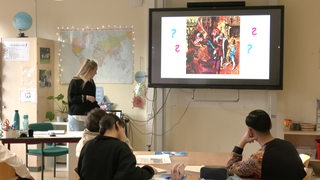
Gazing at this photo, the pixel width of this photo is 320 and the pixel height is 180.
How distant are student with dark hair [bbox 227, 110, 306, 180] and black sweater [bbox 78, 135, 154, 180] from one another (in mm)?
713

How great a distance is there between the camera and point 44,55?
20.6 feet

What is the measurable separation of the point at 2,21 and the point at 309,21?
180 inches

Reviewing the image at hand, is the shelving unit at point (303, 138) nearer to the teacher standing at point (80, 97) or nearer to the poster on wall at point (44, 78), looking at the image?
the teacher standing at point (80, 97)

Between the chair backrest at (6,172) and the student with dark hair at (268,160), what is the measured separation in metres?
1.76

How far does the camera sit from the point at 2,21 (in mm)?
6625

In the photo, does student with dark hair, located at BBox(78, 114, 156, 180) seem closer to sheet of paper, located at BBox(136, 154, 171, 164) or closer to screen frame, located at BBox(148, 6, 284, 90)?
sheet of paper, located at BBox(136, 154, 171, 164)

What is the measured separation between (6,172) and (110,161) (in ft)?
4.17

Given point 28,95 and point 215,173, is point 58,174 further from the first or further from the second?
point 215,173

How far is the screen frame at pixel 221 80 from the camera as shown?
5523 millimetres

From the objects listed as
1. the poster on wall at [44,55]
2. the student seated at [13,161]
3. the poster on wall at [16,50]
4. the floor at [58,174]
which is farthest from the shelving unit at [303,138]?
the poster on wall at [16,50]

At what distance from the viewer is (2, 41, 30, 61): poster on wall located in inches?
242

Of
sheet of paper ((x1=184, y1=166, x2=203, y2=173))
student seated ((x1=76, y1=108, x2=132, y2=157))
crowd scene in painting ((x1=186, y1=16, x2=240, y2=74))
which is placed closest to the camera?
sheet of paper ((x1=184, y1=166, x2=203, y2=173))

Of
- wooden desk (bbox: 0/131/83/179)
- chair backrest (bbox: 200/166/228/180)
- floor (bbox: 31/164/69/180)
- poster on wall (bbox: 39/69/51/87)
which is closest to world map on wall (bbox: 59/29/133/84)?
poster on wall (bbox: 39/69/51/87)

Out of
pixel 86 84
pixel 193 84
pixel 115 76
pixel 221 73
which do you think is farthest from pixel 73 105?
pixel 221 73
